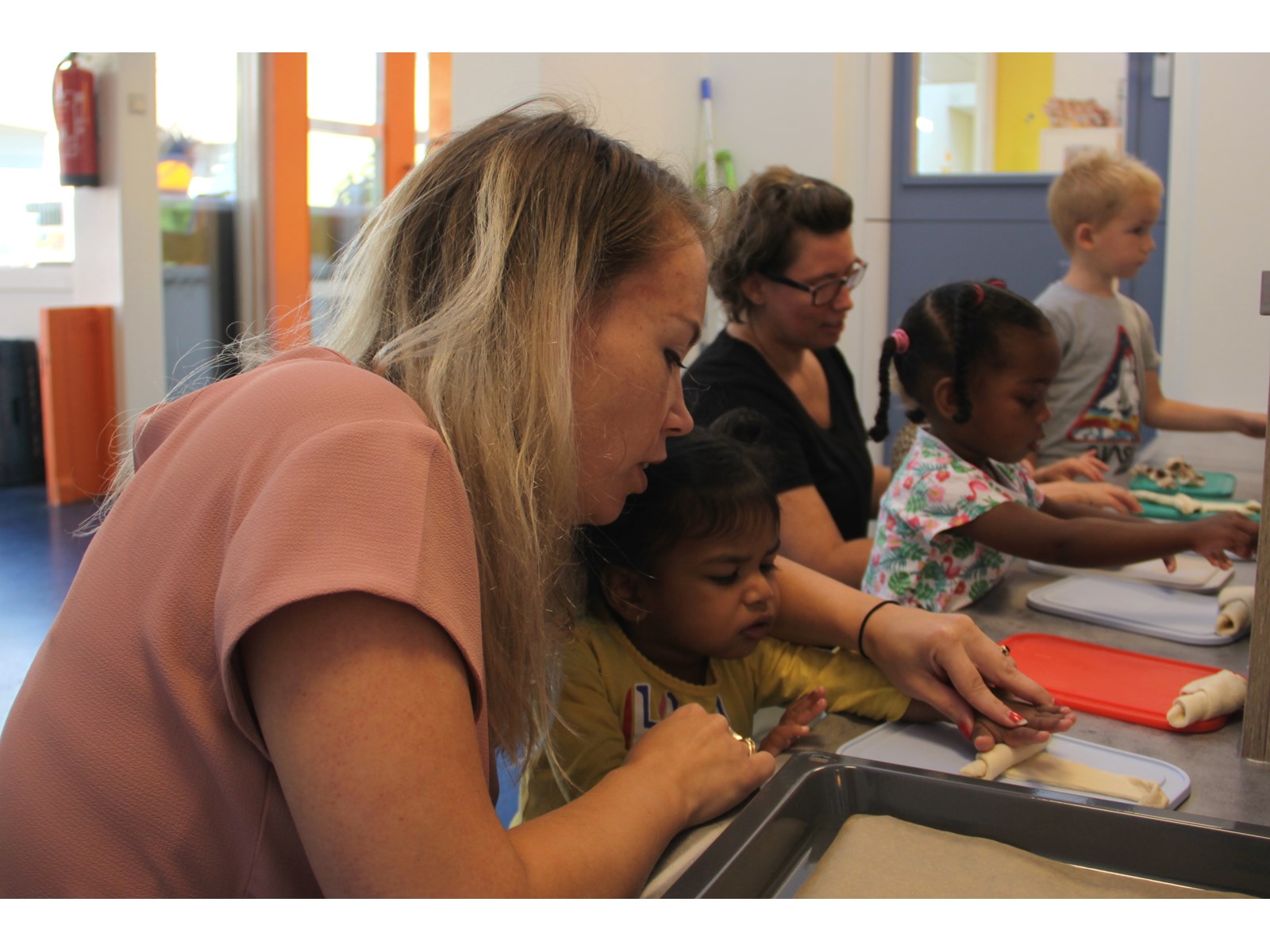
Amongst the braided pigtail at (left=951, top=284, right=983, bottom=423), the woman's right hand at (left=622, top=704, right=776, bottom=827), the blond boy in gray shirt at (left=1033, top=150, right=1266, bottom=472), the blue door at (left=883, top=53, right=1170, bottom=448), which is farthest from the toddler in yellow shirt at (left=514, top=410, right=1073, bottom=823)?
the blue door at (left=883, top=53, right=1170, bottom=448)

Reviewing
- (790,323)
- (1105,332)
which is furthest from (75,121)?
(1105,332)

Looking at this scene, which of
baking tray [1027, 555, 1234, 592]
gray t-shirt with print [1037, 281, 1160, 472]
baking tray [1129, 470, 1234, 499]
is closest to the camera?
baking tray [1027, 555, 1234, 592]

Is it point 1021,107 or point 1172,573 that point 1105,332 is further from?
point 1021,107

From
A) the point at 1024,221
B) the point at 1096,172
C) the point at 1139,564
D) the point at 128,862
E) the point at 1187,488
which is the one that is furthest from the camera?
the point at 1024,221

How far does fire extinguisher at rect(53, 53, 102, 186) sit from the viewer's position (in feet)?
14.9

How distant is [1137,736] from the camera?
100cm

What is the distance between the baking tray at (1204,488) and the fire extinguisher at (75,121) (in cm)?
431

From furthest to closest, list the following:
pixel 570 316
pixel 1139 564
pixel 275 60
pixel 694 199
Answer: pixel 275 60 → pixel 1139 564 → pixel 694 199 → pixel 570 316

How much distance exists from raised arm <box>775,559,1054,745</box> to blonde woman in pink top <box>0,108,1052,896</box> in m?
0.23

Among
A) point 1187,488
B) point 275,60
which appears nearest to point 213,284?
point 275,60

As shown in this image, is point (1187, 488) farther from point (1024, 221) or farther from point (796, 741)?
point (1024, 221)

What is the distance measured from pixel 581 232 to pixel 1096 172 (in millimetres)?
2366

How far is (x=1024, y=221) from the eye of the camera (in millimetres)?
4559

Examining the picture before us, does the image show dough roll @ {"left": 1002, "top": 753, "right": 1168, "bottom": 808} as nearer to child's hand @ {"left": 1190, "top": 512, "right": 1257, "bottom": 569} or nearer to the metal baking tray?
the metal baking tray
